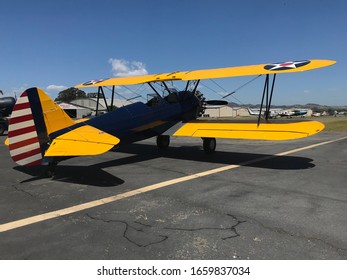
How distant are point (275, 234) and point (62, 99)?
9465 cm

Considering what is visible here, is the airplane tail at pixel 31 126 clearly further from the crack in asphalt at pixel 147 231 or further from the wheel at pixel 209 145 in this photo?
the wheel at pixel 209 145

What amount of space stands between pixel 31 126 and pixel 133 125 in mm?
3312

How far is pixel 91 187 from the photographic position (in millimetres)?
6863

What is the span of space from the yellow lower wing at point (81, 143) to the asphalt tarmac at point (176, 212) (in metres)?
0.82

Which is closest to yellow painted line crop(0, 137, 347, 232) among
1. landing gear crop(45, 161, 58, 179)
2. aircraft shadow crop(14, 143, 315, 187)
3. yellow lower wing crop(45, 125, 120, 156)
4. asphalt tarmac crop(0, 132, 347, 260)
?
asphalt tarmac crop(0, 132, 347, 260)

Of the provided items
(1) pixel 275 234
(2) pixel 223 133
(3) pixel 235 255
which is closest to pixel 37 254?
(3) pixel 235 255

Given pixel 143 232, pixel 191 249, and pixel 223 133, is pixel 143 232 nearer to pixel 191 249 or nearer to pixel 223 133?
pixel 191 249

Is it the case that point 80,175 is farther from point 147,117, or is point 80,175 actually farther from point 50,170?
point 147,117

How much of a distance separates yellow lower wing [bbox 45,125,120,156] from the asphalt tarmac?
82 centimetres

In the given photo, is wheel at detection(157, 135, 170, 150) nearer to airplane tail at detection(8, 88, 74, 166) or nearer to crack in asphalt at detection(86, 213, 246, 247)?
airplane tail at detection(8, 88, 74, 166)

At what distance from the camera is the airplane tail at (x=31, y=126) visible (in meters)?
Result: 7.27

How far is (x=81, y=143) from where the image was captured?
709 cm

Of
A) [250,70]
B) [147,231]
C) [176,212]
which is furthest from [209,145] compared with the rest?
[147,231]

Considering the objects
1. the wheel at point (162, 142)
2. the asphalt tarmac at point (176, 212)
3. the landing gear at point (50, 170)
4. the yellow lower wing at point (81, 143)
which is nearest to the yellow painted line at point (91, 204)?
the asphalt tarmac at point (176, 212)
